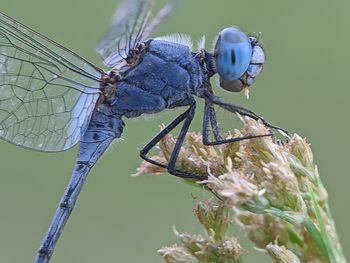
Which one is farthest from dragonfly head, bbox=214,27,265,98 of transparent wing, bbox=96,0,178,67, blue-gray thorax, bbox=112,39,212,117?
transparent wing, bbox=96,0,178,67

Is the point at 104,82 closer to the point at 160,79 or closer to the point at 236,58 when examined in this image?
the point at 160,79

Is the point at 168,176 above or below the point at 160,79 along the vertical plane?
above

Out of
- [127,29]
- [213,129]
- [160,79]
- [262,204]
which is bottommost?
[262,204]

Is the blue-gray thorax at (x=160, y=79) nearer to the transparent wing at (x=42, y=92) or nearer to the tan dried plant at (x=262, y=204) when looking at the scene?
the transparent wing at (x=42, y=92)

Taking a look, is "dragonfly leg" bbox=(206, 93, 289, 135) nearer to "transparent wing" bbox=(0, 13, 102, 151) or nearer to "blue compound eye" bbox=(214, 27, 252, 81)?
"blue compound eye" bbox=(214, 27, 252, 81)

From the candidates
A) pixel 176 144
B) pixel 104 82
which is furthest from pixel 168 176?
pixel 176 144

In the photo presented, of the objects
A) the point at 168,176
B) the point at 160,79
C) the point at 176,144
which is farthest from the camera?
the point at 168,176

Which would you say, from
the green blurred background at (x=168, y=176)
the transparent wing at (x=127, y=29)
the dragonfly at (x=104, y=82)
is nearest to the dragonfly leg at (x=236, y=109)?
the dragonfly at (x=104, y=82)
